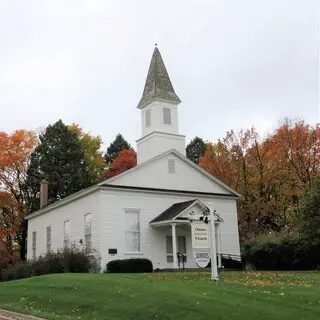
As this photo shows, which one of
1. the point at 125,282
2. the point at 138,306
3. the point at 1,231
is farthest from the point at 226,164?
the point at 138,306

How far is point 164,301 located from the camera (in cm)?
1223

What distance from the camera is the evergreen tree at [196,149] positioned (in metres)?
70.9

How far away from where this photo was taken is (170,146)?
33875 millimetres

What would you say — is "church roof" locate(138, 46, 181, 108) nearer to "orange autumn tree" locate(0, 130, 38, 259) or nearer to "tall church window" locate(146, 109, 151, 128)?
"tall church window" locate(146, 109, 151, 128)

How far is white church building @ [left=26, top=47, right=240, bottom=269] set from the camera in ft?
94.6

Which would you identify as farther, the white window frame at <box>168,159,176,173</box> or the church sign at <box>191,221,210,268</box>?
the white window frame at <box>168,159,176,173</box>

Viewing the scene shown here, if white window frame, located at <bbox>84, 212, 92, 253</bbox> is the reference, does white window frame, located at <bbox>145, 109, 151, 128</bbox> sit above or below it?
above

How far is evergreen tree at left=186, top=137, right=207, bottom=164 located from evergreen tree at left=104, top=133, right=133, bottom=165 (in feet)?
29.6

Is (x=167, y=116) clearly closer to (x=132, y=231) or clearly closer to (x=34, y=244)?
(x=132, y=231)

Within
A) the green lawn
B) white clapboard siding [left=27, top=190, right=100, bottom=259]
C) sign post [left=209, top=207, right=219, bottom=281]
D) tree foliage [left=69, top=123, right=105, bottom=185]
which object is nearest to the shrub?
white clapboard siding [left=27, top=190, right=100, bottom=259]

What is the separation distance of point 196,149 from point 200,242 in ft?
178

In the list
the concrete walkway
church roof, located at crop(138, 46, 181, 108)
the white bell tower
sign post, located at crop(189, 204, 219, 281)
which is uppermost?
church roof, located at crop(138, 46, 181, 108)

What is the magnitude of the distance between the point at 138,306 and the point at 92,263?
52.4ft

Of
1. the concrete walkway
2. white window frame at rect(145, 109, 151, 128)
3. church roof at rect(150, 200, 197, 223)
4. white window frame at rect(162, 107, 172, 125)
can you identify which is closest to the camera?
the concrete walkway
